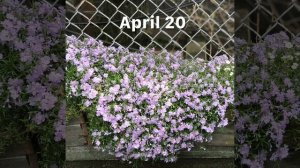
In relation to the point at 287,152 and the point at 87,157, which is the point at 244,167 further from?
the point at 87,157

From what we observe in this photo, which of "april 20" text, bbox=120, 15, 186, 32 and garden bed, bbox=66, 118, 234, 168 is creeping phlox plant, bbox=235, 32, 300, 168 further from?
"april 20" text, bbox=120, 15, 186, 32

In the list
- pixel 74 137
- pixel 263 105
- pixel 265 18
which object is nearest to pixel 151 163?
pixel 74 137

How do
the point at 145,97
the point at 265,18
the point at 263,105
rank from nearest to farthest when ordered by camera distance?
the point at 145,97 < the point at 263,105 < the point at 265,18

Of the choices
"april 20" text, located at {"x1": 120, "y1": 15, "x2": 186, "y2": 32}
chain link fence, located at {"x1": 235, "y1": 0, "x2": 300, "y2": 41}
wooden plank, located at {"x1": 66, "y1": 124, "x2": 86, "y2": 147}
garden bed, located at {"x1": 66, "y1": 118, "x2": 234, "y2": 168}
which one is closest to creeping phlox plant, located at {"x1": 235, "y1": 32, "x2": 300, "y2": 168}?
garden bed, located at {"x1": 66, "y1": 118, "x2": 234, "y2": 168}

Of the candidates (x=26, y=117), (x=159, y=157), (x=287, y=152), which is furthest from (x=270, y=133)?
(x=26, y=117)

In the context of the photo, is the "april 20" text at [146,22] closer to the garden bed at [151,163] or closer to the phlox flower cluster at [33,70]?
the phlox flower cluster at [33,70]

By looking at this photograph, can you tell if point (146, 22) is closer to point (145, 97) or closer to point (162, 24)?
point (162, 24)

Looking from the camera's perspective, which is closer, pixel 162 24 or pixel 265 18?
pixel 162 24
